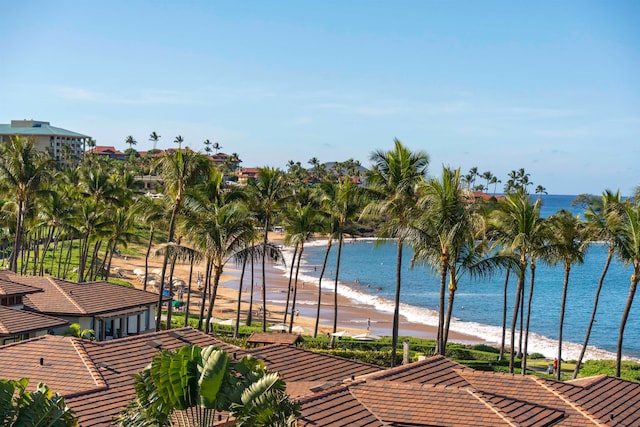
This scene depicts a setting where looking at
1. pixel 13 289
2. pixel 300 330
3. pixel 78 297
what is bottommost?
pixel 300 330

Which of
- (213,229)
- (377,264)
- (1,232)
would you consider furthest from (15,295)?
(377,264)

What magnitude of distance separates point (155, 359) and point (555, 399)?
45.8 feet

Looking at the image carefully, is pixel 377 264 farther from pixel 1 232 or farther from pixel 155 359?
pixel 155 359

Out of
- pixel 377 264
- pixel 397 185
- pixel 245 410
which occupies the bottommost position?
pixel 377 264

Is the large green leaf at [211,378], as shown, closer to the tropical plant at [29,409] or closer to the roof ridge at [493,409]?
the tropical plant at [29,409]

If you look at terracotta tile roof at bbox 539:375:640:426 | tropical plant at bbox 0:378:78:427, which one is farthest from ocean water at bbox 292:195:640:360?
tropical plant at bbox 0:378:78:427

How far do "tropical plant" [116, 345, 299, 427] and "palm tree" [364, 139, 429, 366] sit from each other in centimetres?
2398

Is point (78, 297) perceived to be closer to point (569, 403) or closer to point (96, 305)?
point (96, 305)

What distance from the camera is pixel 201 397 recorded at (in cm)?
1320

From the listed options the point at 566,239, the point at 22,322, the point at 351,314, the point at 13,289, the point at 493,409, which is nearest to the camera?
the point at 493,409

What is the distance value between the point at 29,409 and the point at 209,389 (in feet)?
9.64

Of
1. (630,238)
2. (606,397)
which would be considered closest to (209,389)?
(606,397)

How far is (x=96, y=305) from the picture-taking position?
40.6 metres

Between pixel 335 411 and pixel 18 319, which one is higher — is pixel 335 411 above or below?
above
